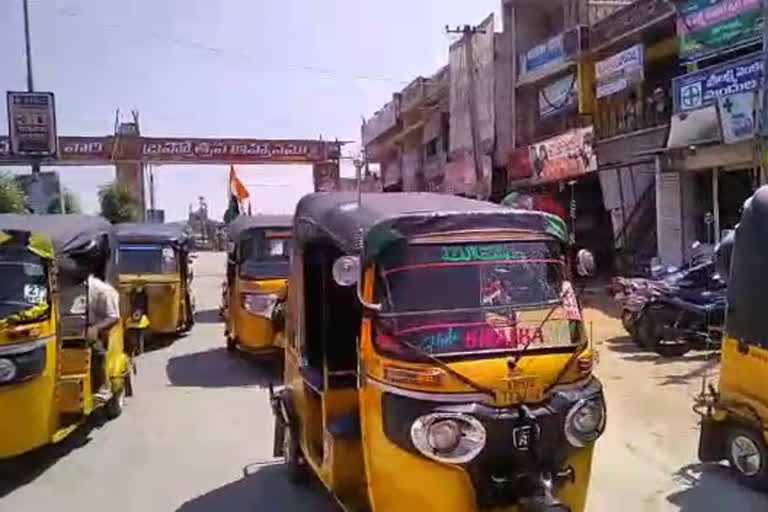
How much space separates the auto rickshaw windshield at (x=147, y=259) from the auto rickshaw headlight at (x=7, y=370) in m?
9.17

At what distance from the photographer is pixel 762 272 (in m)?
6.08

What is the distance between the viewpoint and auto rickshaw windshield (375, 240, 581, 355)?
4395mm

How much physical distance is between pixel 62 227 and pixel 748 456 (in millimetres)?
6962

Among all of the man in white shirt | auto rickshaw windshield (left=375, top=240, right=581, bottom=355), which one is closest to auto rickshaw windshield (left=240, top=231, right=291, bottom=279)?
the man in white shirt

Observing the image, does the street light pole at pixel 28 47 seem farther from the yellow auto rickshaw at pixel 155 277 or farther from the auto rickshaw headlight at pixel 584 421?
the auto rickshaw headlight at pixel 584 421

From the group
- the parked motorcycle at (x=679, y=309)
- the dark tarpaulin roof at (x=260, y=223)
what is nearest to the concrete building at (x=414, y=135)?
the dark tarpaulin roof at (x=260, y=223)

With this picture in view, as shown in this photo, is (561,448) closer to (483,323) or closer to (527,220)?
(483,323)

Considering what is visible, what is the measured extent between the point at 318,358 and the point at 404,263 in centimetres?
179

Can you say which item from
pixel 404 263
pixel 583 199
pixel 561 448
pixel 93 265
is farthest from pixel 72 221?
pixel 583 199

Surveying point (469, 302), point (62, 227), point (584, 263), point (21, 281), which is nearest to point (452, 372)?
point (469, 302)

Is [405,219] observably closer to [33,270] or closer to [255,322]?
[33,270]

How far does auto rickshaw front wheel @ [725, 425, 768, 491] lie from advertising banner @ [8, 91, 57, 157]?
2063 centimetres

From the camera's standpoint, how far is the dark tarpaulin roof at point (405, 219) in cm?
452

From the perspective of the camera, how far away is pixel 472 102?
28.6 meters
